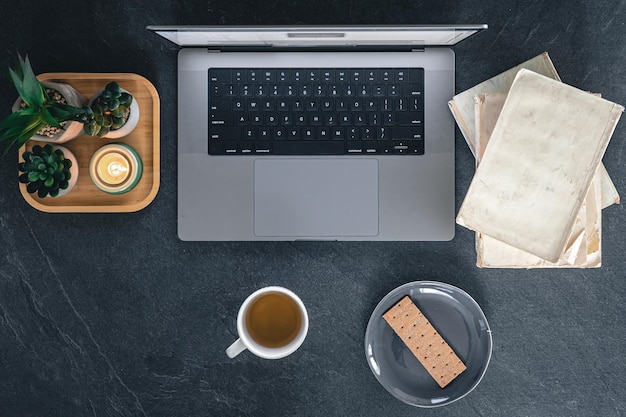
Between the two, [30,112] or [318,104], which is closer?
[30,112]

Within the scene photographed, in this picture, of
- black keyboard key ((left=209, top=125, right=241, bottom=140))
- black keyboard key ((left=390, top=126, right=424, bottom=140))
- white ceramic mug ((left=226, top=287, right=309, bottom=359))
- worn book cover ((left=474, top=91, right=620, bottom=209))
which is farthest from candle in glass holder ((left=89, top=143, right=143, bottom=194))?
worn book cover ((left=474, top=91, right=620, bottom=209))

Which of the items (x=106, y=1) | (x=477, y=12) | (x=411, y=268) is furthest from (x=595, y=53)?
(x=106, y=1)

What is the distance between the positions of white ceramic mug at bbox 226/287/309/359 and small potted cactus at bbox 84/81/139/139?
0.31 m

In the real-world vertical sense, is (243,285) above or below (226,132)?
below

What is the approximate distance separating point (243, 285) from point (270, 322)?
7cm

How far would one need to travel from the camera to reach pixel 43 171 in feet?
2.35

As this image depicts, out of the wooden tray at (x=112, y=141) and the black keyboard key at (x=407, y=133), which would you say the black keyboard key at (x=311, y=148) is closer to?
the black keyboard key at (x=407, y=133)

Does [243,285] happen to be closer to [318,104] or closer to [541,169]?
[318,104]

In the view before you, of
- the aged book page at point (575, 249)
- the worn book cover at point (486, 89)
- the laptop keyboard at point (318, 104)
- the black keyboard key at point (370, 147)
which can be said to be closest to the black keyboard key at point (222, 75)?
the laptop keyboard at point (318, 104)

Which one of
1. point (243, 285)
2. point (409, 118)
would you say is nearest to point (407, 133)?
point (409, 118)

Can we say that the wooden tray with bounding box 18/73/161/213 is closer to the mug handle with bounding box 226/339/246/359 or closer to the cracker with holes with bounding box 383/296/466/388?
the mug handle with bounding box 226/339/246/359

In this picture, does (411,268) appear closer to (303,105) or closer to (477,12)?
(303,105)

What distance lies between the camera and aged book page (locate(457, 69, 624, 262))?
2.35 feet

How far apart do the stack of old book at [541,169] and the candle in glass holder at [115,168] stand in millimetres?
474
